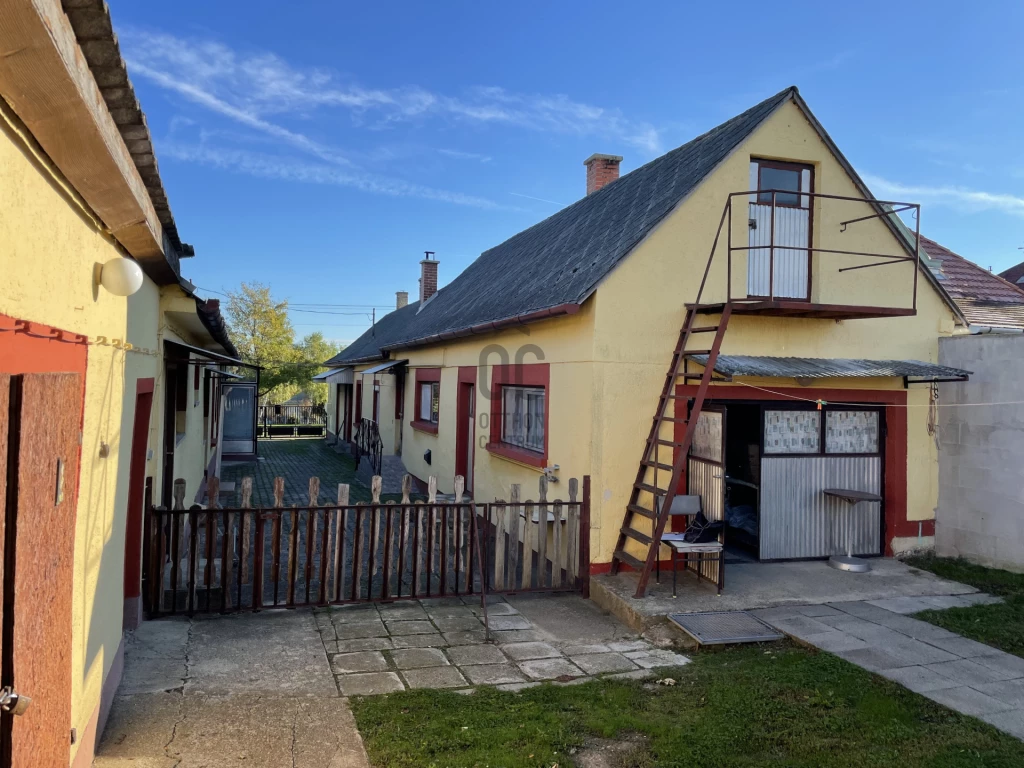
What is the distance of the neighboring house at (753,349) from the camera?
8.02m

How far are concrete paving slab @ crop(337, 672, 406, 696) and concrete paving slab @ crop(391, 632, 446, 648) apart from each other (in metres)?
0.64

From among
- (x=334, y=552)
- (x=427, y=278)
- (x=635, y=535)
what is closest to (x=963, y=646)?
(x=635, y=535)

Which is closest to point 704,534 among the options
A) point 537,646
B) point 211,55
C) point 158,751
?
point 537,646

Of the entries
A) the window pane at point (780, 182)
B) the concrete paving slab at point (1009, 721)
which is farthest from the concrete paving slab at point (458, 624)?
the window pane at point (780, 182)

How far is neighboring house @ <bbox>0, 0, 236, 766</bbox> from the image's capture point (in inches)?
90.4

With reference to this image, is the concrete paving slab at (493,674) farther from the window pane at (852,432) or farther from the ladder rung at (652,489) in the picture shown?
the window pane at (852,432)

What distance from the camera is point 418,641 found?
6246 millimetres

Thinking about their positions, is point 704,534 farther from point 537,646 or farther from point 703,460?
point 537,646

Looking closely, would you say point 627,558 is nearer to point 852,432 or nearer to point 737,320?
point 737,320

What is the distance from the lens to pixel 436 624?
22.0 feet

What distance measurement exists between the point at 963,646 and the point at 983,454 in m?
3.65

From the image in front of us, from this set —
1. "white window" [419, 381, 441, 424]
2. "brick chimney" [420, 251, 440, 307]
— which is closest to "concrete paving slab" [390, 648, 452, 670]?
"white window" [419, 381, 441, 424]

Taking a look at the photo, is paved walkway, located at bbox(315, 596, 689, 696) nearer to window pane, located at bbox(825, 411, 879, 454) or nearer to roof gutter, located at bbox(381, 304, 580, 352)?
roof gutter, located at bbox(381, 304, 580, 352)

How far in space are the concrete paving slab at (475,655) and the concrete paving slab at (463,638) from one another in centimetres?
9
